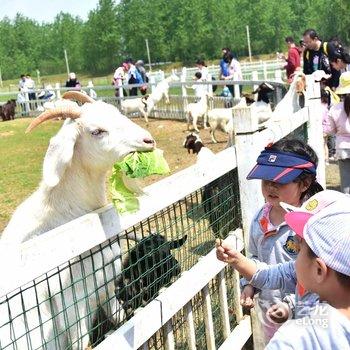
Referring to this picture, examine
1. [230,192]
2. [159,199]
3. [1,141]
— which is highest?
[159,199]

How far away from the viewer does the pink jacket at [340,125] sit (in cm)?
658

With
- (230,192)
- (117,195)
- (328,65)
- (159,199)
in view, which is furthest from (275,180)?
(328,65)

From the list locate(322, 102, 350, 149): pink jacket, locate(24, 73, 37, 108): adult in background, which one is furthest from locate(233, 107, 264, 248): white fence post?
locate(24, 73, 37, 108): adult in background

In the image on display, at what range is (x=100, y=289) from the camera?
3.08m

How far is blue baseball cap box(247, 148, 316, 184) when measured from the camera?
10.0 ft

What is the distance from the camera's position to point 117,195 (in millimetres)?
2760

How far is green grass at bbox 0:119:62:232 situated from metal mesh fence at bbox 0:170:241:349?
5785mm

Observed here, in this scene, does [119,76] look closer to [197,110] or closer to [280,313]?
[197,110]

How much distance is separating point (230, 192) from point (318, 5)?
91.1m

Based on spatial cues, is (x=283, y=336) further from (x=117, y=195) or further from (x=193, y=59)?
Answer: (x=193, y=59)

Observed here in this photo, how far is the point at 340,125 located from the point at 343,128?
0.15ft

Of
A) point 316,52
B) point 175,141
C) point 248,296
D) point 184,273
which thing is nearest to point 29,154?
point 175,141

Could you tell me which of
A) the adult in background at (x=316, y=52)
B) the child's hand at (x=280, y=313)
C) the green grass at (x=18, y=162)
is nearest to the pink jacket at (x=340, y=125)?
the adult in background at (x=316, y=52)

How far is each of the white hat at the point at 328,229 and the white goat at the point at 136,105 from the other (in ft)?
63.5
